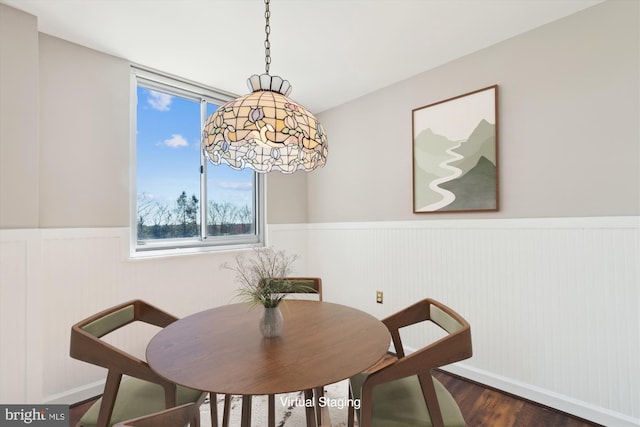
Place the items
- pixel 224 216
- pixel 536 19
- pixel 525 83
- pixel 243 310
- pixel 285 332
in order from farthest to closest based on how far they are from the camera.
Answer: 1. pixel 224 216
2. pixel 525 83
3. pixel 536 19
4. pixel 243 310
5. pixel 285 332

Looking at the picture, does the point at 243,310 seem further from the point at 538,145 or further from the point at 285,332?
the point at 538,145

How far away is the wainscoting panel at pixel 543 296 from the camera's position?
169cm

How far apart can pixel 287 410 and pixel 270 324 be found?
1.00 metres

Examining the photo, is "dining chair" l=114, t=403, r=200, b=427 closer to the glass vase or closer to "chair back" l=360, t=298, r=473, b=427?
the glass vase

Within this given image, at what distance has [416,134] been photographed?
2592 mm

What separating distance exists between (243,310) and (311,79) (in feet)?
6.65

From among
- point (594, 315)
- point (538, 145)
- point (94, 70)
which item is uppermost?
point (94, 70)

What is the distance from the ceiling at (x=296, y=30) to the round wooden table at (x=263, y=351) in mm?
1774

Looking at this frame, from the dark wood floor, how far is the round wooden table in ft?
3.59

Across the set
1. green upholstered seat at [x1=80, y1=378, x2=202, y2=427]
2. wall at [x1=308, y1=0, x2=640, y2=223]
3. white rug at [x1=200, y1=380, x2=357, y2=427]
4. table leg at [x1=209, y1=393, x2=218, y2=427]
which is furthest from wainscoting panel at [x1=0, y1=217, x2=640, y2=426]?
table leg at [x1=209, y1=393, x2=218, y2=427]

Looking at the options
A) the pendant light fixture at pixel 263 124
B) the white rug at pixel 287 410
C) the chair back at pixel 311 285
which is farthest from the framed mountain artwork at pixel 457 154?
the white rug at pixel 287 410

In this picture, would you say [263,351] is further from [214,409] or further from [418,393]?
[418,393]

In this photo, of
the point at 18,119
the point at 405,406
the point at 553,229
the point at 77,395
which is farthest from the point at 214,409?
the point at 553,229

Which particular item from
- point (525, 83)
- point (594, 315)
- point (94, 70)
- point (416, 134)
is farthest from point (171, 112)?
point (594, 315)
